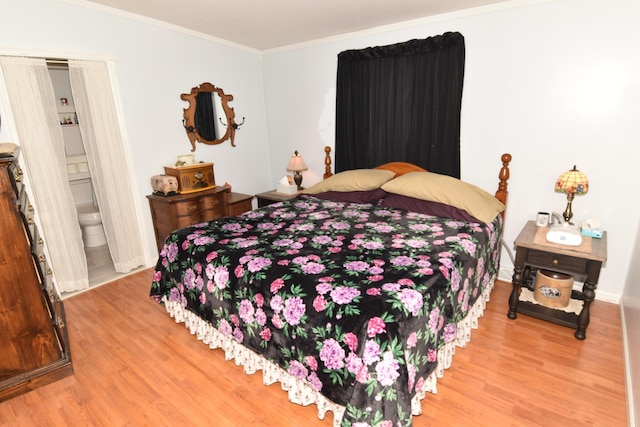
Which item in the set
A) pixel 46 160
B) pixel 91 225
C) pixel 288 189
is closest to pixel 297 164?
pixel 288 189

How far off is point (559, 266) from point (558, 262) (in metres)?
0.04

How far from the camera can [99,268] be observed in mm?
3740

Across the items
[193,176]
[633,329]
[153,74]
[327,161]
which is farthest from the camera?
[327,161]

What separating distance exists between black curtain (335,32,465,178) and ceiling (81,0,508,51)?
27cm

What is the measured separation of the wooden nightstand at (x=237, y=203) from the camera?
3.91 m

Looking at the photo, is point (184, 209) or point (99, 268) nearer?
point (184, 209)

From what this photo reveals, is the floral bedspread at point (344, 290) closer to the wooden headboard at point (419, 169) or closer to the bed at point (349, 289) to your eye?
the bed at point (349, 289)

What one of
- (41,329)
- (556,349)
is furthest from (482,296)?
(41,329)

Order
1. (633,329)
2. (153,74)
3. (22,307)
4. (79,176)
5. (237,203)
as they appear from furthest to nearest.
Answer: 1. (79,176)
2. (237,203)
3. (153,74)
4. (633,329)
5. (22,307)

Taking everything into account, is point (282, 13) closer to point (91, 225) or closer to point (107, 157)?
point (107, 157)

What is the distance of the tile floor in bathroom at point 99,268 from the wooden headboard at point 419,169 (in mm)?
2506

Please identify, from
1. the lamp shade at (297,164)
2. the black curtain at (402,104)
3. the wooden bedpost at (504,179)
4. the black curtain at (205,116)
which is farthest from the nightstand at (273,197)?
the wooden bedpost at (504,179)

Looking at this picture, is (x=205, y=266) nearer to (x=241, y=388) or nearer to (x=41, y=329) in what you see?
(x=241, y=388)

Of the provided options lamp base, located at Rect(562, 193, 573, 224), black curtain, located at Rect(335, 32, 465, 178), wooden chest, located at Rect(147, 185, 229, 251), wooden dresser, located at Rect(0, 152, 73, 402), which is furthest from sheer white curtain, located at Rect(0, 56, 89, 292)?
lamp base, located at Rect(562, 193, 573, 224)
